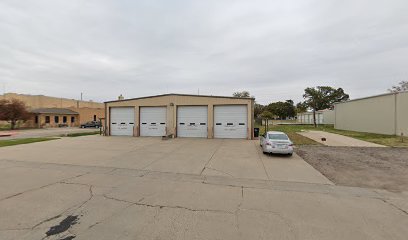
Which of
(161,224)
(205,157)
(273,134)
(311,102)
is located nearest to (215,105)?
(273,134)

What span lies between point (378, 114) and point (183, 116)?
875 inches

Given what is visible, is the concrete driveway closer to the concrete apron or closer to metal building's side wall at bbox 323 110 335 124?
the concrete apron

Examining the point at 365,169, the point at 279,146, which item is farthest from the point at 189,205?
the point at 365,169

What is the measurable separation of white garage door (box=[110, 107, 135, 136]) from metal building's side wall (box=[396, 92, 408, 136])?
27493 millimetres

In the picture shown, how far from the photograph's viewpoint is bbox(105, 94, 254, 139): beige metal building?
66.0 feet

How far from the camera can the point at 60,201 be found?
505cm

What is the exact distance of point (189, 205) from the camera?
15.9 ft

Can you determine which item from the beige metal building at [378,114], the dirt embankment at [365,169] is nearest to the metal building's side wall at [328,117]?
the beige metal building at [378,114]

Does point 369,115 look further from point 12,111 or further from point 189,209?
point 12,111

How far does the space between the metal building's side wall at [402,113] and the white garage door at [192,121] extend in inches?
767

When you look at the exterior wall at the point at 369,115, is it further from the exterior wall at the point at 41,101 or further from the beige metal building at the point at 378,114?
the exterior wall at the point at 41,101

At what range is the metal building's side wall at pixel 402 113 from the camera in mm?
20422

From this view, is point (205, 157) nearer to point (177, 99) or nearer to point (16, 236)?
point (16, 236)

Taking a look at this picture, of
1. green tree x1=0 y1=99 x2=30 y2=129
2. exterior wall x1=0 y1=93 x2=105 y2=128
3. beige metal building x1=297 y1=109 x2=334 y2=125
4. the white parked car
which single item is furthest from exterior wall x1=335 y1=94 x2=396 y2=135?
green tree x1=0 y1=99 x2=30 y2=129
